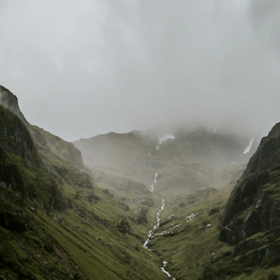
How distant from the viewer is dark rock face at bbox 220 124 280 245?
140 meters

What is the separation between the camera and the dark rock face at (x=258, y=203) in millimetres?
140125

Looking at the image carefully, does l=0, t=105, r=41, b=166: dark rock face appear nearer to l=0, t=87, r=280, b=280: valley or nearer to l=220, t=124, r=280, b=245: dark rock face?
l=0, t=87, r=280, b=280: valley

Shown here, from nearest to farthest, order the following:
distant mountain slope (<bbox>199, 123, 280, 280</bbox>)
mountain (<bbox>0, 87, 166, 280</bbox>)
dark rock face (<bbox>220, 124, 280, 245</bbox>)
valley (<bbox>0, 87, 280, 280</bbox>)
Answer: mountain (<bbox>0, 87, 166, 280</bbox>) → valley (<bbox>0, 87, 280, 280</bbox>) → distant mountain slope (<bbox>199, 123, 280, 280</bbox>) → dark rock face (<bbox>220, 124, 280, 245</bbox>)

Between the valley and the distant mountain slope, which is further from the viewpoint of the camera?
the distant mountain slope

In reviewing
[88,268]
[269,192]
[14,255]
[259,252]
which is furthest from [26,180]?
[269,192]

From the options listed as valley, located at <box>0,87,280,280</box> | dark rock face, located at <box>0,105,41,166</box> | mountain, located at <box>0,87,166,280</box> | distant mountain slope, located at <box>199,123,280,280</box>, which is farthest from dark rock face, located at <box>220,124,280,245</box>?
dark rock face, located at <box>0,105,41,166</box>

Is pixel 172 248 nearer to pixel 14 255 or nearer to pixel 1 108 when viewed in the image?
pixel 1 108

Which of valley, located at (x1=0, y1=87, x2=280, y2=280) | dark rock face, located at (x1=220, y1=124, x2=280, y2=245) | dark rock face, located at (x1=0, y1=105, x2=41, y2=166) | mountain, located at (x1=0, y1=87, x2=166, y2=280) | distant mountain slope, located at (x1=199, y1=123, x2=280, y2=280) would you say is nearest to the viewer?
mountain, located at (x1=0, y1=87, x2=166, y2=280)

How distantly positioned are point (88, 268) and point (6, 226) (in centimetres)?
2958

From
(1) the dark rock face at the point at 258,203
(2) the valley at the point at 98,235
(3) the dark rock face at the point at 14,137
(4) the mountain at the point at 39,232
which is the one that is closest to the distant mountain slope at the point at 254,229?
(1) the dark rock face at the point at 258,203

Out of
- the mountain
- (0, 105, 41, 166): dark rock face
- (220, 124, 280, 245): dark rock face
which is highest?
(220, 124, 280, 245): dark rock face

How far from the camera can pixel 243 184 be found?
17325cm

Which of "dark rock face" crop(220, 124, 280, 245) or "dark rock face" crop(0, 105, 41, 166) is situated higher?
"dark rock face" crop(220, 124, 280, 245)

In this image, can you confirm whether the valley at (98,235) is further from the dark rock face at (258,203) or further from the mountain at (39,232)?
the dark rock face at (258,203)
